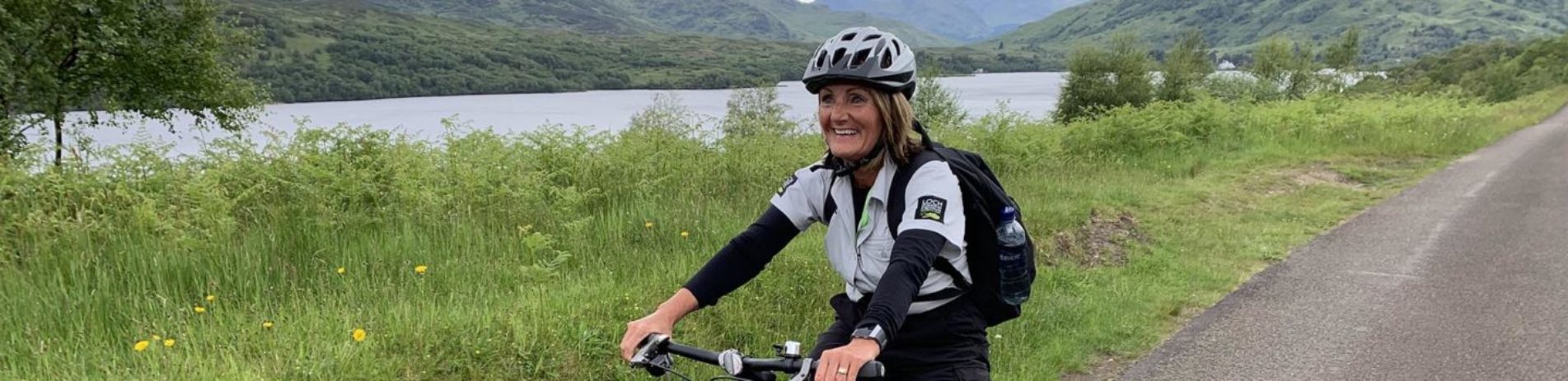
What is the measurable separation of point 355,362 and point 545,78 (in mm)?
121772

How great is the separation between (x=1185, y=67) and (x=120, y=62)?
54.0 metres

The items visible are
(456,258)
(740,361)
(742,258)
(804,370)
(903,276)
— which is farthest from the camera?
(456,258)

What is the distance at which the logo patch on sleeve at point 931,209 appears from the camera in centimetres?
231

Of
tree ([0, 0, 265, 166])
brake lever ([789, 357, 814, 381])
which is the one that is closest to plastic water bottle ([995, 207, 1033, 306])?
brake lever ([789, 357, 814, 381])

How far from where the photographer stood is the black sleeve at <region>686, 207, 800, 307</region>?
8.77 feet

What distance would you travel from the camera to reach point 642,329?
248cm

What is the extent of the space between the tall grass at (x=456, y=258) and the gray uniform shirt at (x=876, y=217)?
1700 millimetres

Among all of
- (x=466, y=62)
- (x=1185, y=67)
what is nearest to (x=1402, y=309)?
(x=1185, y=67)

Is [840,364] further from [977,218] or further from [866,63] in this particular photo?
[866,63]

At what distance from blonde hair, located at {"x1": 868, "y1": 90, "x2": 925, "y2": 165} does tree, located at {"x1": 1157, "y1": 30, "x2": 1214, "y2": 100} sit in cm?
4294

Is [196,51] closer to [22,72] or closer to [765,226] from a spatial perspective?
[22,72]

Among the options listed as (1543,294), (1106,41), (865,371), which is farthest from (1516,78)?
(865,371)

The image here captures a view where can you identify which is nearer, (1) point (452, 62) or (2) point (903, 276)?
(2) point (903, 276)

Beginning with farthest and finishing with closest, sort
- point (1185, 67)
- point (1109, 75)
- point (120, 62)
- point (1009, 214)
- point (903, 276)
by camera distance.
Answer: point (1185, 67) < point (1109, 75) < point (120, 62) < point (1009, 214) < point (903, 276)
